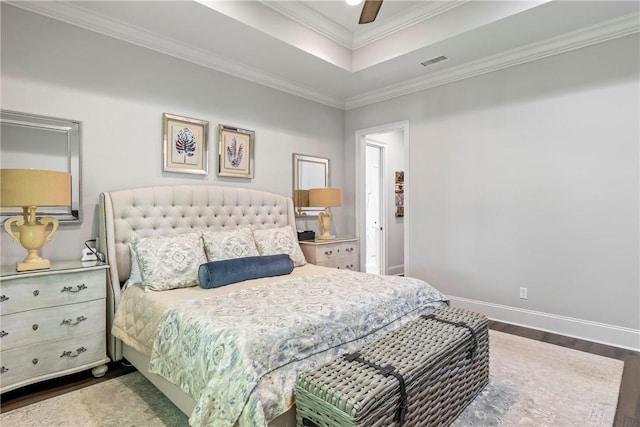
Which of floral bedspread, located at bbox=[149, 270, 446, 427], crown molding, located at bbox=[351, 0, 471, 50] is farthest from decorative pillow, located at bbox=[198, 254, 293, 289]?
crown molding, located at bbox=[351, 0, 471, 50]

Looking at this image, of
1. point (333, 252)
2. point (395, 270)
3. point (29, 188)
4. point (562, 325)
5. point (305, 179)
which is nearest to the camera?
point (29, 188)

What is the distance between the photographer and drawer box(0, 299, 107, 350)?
2143 millimetres

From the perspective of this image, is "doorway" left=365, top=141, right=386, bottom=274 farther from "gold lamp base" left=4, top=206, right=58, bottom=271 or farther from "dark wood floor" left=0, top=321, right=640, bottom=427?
"gold lamp base" left=4, top=206, right=58, bottom=271

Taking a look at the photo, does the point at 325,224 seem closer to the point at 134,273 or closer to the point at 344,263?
the point at 344,263

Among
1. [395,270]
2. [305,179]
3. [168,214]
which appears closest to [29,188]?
[168,214]

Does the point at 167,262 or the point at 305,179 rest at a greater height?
the point at 305,179

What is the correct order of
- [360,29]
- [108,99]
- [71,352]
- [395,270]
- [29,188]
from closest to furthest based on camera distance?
[29,188]
[71,352]
[108,99]
[360,29]
[395,270]

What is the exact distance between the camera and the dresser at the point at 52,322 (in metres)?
2.14

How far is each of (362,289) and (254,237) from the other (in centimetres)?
→ 145

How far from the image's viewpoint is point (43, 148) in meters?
2.64

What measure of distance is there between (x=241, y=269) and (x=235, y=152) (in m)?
1.60

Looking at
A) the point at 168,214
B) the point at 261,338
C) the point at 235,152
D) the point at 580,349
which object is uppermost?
the point at 235,152

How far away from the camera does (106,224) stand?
275 cm

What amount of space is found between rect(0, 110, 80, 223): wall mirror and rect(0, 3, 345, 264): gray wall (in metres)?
0.07
